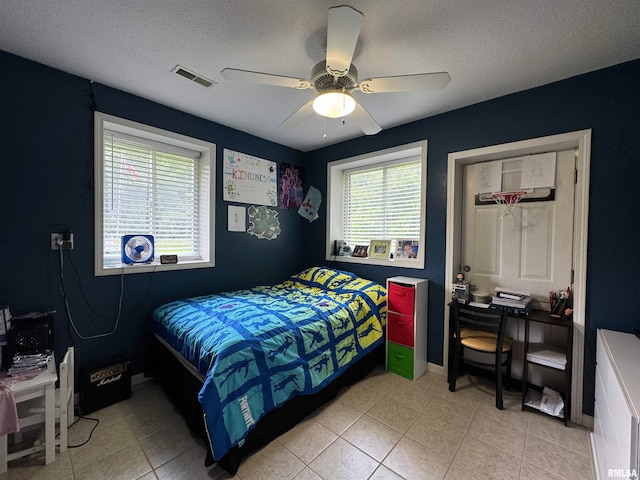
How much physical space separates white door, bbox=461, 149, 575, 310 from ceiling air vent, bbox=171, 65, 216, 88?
2546mm

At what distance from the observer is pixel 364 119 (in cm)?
196

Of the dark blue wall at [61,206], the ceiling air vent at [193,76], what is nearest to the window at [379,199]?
the ceiling air vent at [193,76]

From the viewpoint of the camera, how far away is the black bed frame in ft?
5.29

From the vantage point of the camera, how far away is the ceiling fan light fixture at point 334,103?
66.4 inches

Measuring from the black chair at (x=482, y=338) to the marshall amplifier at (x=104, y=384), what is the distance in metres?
2.78

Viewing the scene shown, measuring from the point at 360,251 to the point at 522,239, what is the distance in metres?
1.69

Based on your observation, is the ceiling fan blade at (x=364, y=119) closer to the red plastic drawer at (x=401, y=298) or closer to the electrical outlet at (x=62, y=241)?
the red plastic drawer at (x=401, y=298)

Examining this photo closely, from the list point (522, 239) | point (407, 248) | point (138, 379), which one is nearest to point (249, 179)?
point (407, 248)

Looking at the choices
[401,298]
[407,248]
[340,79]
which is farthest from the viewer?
[407,248]

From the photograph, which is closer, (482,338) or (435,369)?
(482,338)

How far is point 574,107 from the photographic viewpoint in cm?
201

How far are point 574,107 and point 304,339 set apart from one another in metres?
2.70

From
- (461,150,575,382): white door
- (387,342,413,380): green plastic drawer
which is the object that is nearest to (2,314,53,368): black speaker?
(387,342,413,380): green plastic drawer

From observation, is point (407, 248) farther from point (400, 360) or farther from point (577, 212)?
point (577, 212)
